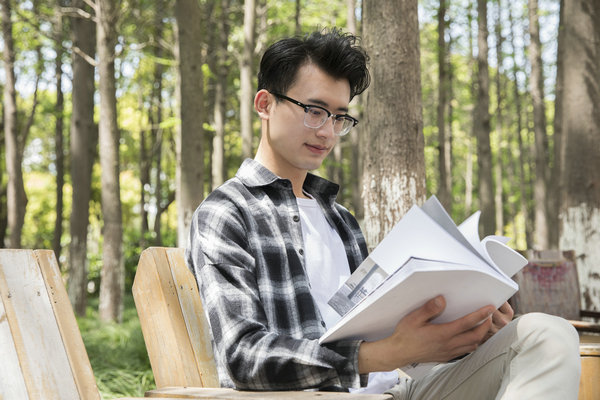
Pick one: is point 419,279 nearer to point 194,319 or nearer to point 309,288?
point 309,288

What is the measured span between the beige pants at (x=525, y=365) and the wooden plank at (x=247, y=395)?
38cm

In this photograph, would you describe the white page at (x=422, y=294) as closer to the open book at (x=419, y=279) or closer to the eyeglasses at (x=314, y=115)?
the open book at (x=419, y=279)

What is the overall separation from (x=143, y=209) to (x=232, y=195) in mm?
18606

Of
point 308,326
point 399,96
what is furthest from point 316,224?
point 399,96

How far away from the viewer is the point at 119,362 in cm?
636

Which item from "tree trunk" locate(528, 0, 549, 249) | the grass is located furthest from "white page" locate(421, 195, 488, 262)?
"tree trunk" locate(528, 0, 549, 249)

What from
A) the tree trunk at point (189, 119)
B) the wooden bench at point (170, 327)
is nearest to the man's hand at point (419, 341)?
the wooden bench at point (170, 327)

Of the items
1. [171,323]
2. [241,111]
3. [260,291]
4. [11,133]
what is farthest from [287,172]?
[11,133]

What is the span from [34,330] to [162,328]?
19.3 inches

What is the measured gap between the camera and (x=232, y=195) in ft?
7.63

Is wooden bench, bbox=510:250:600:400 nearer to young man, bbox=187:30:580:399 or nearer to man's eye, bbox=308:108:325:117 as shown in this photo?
young man, bbox=187:30:580:399

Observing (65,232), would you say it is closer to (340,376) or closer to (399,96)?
(399,96)

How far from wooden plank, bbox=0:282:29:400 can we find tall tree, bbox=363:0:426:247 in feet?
9.44

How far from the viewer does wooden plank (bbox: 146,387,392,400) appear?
1835mm
